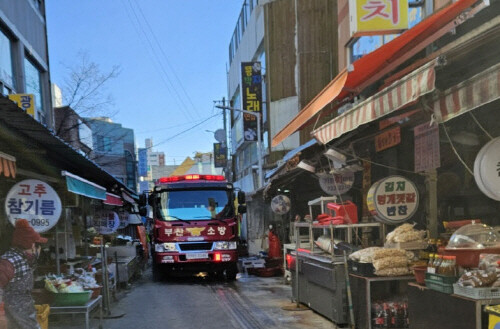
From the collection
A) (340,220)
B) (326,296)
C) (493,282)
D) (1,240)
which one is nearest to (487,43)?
(493,282)

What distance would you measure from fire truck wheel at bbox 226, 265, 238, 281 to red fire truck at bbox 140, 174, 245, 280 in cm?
3

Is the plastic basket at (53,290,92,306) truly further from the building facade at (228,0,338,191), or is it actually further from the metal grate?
the building facade at (228,0,338,191)

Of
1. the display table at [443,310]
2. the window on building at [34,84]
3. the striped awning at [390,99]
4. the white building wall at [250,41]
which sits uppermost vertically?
the white building wall at [250,41]

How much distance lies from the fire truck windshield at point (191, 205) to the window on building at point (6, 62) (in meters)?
6.06

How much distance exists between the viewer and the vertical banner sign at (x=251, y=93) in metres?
25.0

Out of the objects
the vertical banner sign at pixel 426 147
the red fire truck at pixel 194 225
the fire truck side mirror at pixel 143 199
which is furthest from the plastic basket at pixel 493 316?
the fire truck side mirror at pixel 143 199

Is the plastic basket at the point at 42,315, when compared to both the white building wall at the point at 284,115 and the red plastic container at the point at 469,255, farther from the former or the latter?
the white building wall at the point at 284,115

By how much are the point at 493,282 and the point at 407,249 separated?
7.37ft

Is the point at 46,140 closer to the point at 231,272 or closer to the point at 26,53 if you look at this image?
the point at 231,272

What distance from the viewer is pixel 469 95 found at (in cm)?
361

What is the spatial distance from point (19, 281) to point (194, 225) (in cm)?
804

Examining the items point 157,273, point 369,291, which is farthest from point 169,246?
point 369,291

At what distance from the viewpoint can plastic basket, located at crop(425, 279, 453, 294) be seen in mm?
4305

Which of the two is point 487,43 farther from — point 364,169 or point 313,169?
point 313,169
